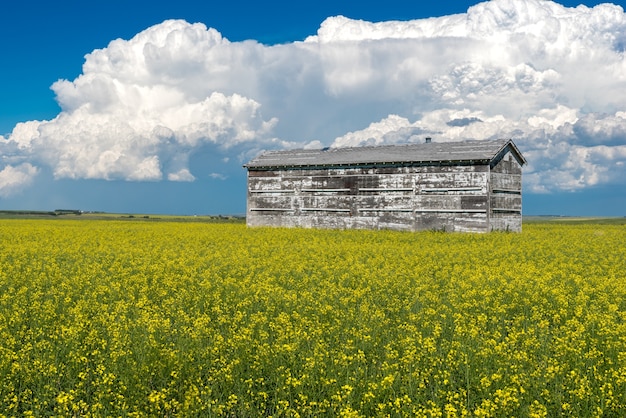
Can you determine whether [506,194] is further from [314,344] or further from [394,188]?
[314,344]

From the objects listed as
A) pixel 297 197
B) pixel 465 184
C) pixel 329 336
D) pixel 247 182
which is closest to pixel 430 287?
pixel 329 336

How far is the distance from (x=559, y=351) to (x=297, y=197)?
34902mm

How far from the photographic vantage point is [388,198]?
38.7 meters

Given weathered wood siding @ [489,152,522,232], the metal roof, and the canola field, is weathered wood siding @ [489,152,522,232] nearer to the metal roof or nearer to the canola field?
the metal roof

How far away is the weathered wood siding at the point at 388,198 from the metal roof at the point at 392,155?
1.85 ft

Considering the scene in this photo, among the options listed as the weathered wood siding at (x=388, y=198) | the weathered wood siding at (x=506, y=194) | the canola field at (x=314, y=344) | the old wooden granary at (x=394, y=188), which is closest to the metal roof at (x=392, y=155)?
the old wooden granary at (x=394, y=188)

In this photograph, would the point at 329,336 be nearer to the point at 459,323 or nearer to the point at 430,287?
the point at 459,323

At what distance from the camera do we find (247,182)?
147 ft

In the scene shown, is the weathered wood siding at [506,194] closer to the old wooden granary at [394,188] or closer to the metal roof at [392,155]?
the old wooden granary at [394,188]

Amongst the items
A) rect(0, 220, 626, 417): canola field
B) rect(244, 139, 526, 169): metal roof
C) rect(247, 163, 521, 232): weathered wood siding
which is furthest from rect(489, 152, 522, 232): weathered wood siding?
rect(0, 220, 626, 417): canola field

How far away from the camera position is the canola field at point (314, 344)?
646 cm

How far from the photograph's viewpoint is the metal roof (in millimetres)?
36625

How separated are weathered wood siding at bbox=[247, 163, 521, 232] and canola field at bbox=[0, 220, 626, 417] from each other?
18.5 metres

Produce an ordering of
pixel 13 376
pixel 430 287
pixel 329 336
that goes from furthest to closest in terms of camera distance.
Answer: pixel 430 287
pixel 329 336
pixel 13 376
